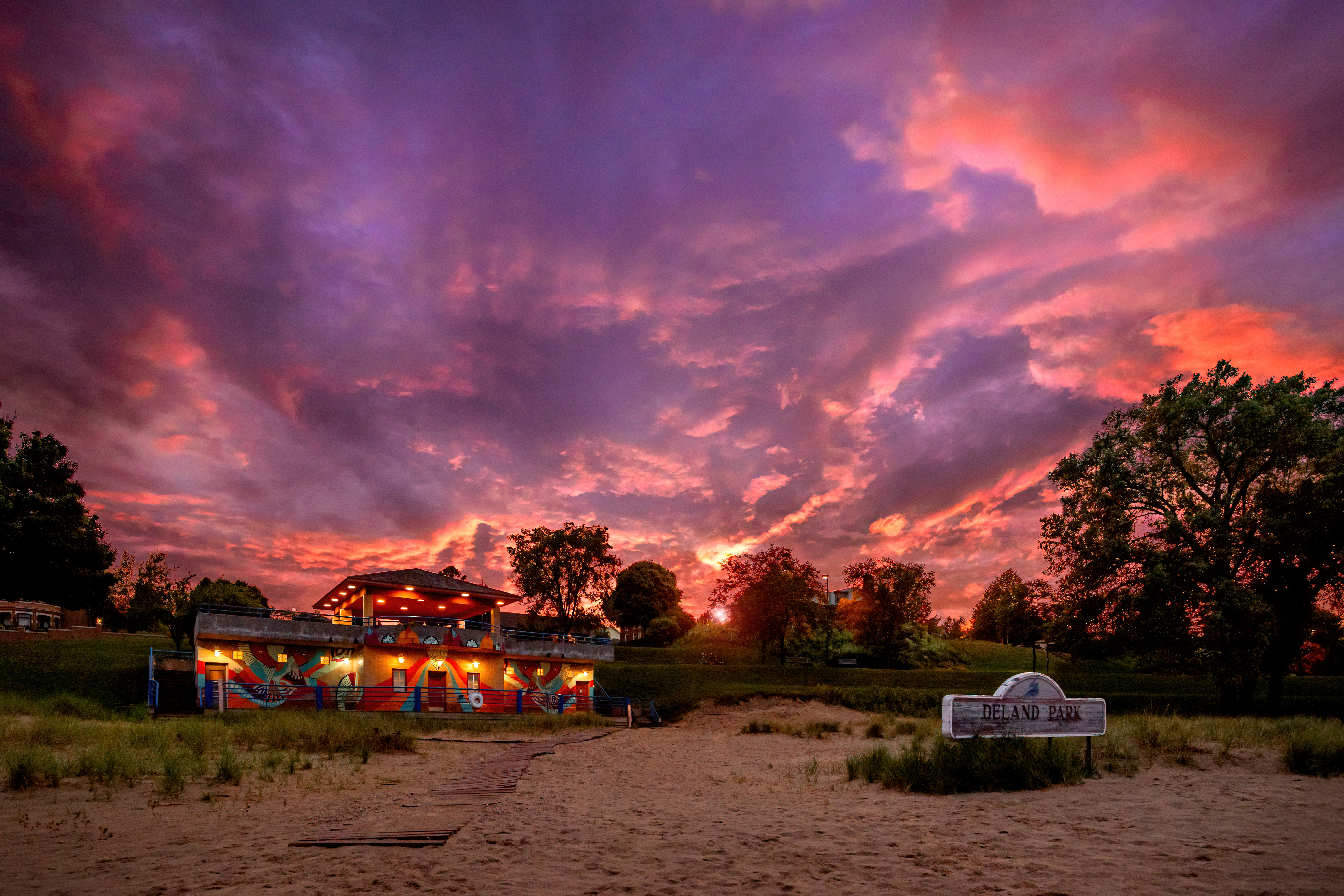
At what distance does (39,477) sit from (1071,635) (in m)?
64.2

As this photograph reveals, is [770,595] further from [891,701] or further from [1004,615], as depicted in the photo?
[1004,615]

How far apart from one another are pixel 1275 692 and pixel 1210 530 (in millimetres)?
8796

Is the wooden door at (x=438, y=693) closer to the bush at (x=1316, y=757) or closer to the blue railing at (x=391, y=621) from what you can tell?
the blue railing at (x=391, y=621)

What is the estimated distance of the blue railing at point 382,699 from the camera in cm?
2723

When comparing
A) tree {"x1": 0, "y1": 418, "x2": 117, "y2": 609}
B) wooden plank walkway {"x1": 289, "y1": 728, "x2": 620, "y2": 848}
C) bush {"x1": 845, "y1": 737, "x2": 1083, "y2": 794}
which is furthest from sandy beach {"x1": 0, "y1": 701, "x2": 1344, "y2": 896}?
tree {"x1": 0, "y1": 418, "x2": 117, "y2": 609}

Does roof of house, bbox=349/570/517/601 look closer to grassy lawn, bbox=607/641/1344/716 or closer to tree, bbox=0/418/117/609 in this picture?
grassy lawn, bbox=607/641/1344/716

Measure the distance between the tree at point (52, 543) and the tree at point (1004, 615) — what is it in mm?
68770

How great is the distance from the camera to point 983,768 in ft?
37.3

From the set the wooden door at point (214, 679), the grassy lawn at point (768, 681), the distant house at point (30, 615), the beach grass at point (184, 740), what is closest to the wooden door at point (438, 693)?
the beach grass at point (184, 740)

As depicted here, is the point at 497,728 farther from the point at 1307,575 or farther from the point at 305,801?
the point at 1307,575

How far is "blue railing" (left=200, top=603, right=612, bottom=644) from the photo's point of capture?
29.3 m

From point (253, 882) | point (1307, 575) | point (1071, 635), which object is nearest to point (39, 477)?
point (253, 882)

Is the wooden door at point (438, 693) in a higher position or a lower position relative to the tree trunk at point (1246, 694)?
lower

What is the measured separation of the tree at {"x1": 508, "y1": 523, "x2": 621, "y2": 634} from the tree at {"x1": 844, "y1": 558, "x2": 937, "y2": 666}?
74.7 ft
